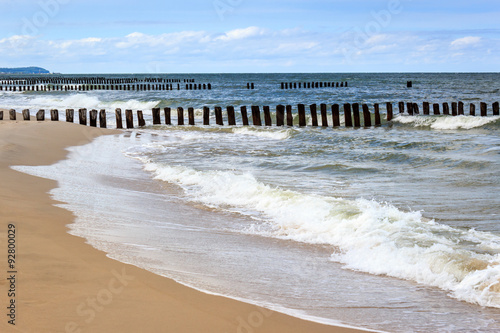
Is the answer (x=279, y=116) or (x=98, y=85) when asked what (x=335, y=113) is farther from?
(x=98, y=85)

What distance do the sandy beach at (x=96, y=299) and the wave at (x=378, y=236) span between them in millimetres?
1522

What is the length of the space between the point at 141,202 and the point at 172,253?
2867 mm

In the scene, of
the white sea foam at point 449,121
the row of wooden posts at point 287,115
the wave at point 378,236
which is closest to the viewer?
the wave at point 378,236

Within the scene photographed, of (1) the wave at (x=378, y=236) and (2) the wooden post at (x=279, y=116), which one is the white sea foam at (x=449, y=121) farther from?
(1) the wave at (x=378, y=236)

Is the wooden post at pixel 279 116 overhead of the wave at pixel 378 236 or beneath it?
overhead

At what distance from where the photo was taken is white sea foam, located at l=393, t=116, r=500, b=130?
23.1m

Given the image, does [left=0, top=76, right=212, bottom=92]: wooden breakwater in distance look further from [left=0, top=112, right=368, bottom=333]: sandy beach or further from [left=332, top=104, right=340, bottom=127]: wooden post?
[left=0, top=112, right=368, bottom=333]: sandy beach

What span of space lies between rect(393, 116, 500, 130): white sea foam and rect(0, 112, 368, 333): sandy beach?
20511mm

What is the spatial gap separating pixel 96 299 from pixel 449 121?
73.2 ft

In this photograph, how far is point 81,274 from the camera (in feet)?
13.4

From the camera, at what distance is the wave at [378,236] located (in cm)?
470

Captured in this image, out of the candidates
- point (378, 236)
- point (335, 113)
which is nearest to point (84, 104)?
point (335, 113)

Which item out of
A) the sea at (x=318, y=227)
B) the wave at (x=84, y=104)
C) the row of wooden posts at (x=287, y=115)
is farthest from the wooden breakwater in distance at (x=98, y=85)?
the sea at (x=318, y=227)

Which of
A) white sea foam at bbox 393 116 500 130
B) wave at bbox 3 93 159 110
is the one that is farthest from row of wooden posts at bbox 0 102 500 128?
wave at bbox 3 93 159 110
